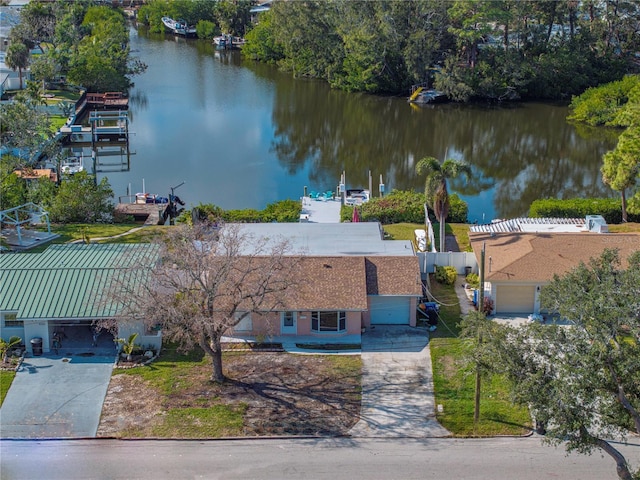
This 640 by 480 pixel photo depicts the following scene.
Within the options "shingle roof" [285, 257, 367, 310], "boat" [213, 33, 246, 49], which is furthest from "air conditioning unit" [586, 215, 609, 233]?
"boat" [213, 33, 246, 49]

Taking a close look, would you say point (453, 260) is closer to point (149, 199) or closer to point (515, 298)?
point (515, 298)

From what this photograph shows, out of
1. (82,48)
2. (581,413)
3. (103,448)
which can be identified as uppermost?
(82,48)

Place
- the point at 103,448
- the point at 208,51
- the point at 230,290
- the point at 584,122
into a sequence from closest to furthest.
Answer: the point at 103,448, the point at 230,290, the point at 584,122, the point at 208,51

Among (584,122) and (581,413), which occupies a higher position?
(584,122)

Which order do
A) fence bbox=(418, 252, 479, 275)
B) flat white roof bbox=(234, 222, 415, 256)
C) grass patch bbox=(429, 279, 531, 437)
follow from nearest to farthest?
grass patch bbox=(429, 279, 531, 437), flat white roof bbox=(234, 222, 415, 256), fence bbox=(418, 252, 479, 275)

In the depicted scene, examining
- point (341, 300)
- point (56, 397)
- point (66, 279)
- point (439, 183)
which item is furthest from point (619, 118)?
point (56, 397)

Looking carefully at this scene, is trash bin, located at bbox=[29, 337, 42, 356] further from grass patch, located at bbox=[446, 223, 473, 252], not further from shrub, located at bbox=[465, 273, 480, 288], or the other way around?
grass patch, located at bbox=[446, 223, 473, 252]

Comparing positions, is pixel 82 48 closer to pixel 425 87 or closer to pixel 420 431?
pixel 425 87

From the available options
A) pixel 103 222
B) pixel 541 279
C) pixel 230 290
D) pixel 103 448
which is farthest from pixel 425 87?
pixel 103 448
